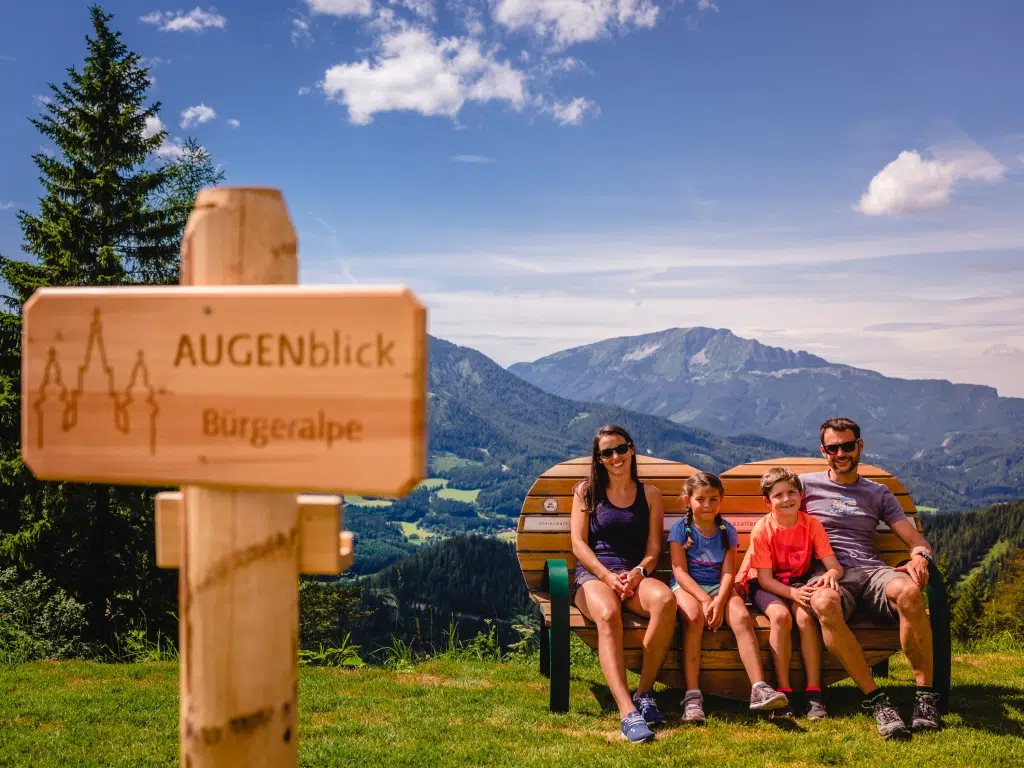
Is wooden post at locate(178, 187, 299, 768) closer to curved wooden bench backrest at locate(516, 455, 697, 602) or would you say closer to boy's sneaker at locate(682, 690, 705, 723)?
boy's sneaker at locate(682, 690, 705, 723)

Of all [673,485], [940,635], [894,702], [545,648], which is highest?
[673,485]

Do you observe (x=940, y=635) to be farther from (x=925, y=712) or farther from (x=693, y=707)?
(x=693, y=707)

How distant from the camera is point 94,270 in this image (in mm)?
13930

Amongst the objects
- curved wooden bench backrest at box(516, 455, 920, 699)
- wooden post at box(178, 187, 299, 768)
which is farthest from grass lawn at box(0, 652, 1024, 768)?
wooden post at box(178, 187, 299, 768)

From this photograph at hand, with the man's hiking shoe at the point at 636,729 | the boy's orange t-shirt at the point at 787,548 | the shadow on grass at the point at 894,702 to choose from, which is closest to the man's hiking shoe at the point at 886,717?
the shadow on grass at the point at 894,702

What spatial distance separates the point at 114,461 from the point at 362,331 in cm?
60

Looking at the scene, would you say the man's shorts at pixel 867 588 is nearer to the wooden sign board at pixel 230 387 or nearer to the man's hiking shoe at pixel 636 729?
the man's hiking shoe at pixel 636 729

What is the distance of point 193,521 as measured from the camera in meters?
1.53

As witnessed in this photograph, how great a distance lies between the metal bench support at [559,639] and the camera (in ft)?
14.4

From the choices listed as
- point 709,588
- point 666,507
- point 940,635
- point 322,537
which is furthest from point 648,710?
point 322,537

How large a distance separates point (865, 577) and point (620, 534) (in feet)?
4.90

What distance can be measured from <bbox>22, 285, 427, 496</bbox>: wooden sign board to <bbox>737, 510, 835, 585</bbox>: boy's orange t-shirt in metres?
3.70

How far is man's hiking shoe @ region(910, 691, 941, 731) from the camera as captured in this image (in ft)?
13.5

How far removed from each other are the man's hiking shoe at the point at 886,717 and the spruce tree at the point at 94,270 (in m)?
11.6
